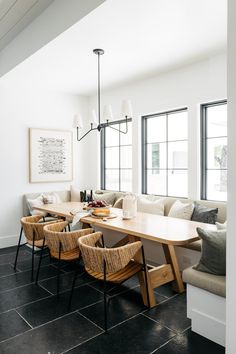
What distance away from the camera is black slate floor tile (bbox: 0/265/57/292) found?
3115mm

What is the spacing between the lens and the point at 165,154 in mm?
4586

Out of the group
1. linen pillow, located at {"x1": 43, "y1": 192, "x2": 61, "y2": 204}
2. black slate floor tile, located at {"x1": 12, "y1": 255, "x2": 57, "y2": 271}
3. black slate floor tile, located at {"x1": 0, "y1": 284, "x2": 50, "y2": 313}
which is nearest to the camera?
black slate floor tile, located at {"x1": 0, "y1": 284, "x2": 50, "y2": 313}

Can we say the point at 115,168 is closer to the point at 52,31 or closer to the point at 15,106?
the point at 15,106

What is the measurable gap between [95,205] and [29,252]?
1.57m

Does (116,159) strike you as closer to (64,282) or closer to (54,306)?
(64,282)

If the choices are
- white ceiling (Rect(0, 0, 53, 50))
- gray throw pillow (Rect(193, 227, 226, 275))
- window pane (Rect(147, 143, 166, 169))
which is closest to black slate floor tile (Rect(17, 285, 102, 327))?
gray throw pillow (Rect(193, 227, 226, 275))

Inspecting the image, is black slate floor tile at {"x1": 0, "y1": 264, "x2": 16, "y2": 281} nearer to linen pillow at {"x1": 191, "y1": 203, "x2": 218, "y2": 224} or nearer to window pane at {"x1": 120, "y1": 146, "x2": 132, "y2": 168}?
linen pillow at {"x1": 191, "y1": 203, "x2": 218, "y2": 224}

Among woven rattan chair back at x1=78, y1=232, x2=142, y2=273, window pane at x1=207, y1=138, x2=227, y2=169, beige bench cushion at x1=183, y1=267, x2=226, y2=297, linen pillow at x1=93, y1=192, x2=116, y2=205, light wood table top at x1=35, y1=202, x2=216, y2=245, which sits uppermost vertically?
window pane at x1=207, y1=138, x2=227, y2=169

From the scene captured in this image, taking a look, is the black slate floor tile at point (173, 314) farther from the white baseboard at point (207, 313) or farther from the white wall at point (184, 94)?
the white wall at point (184, 94)

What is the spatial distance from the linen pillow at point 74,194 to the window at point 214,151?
2287mm

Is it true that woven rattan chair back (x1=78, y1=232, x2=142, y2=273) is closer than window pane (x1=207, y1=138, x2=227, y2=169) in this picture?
Yes

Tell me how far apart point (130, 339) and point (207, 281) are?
727 mm

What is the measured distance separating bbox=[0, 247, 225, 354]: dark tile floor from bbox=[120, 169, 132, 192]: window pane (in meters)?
2.26

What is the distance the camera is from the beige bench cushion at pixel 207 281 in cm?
199
